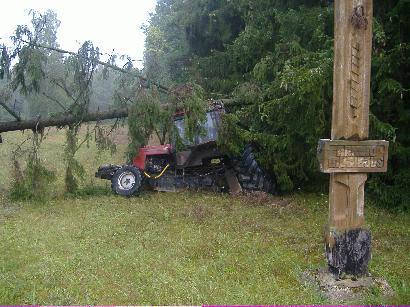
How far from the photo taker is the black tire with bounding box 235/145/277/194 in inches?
432

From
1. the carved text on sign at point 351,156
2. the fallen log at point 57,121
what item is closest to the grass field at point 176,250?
the carved text on sign at point 351,156

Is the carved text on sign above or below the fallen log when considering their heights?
below

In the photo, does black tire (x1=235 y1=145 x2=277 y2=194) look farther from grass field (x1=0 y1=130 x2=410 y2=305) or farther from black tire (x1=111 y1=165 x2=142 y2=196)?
black tire (x1=111 y1=165 x2=142 y2=196)

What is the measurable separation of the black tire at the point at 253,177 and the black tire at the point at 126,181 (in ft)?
7.76

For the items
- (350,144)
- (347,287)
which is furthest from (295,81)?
(347,287)

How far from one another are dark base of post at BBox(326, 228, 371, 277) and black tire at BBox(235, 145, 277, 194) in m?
5.60

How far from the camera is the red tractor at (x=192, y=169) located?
11008 mm

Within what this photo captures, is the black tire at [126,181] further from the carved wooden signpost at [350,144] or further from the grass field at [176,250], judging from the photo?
the carved wooden signpost at [350,144]

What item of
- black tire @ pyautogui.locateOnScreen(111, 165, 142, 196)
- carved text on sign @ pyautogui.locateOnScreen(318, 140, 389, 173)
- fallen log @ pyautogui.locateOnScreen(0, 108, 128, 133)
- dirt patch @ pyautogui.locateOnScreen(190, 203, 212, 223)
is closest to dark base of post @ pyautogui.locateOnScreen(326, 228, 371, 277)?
carved text on sign @ pyautogui.locateOnScreen(318, 140, 389, 173)

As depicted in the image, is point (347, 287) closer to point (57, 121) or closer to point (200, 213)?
point (200, 213)

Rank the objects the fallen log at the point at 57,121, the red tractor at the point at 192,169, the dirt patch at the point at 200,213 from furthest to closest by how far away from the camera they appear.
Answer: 1. the fallen log at the point at 57,121
2. the red tractor at the point at 192,169
3. the dirt patch at the point at 200,213

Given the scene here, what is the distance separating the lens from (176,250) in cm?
678

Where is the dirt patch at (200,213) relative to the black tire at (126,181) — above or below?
below

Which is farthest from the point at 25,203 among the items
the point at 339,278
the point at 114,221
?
the point at 339,278
